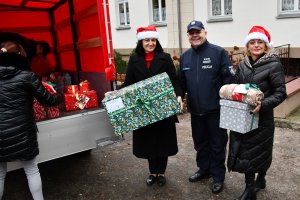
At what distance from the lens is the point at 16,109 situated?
8.59ft

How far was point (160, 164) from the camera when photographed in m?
3.60

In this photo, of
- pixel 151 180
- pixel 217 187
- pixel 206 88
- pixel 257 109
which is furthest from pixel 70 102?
pixel 257 109

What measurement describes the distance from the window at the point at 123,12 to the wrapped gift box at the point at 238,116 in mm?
10667

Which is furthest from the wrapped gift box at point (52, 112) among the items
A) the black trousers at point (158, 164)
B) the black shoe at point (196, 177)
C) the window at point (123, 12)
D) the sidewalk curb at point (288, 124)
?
the window at point (123, 12)

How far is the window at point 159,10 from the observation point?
11.2 m

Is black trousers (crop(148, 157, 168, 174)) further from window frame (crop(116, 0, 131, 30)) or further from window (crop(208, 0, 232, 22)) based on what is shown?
window frame (crop(116, 0, 131, 30))

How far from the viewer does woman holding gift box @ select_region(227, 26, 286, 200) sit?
2.75 m

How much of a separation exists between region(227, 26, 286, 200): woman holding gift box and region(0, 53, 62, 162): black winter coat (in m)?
1.83

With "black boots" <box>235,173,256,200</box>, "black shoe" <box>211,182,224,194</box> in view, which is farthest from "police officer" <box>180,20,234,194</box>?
"black boots" <box>235,173,256,200</box>

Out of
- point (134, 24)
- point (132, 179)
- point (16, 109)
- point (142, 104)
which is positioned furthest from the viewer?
point (134, 24)

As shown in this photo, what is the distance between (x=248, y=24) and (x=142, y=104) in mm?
6196

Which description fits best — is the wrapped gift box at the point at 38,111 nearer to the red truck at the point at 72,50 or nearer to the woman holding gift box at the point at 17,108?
the red truck at the point at 72,50

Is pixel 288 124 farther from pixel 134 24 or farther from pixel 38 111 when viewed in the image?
pixel 134 24

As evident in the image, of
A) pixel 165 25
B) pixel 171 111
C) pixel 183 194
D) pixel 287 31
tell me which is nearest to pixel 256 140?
pixel 171 111
